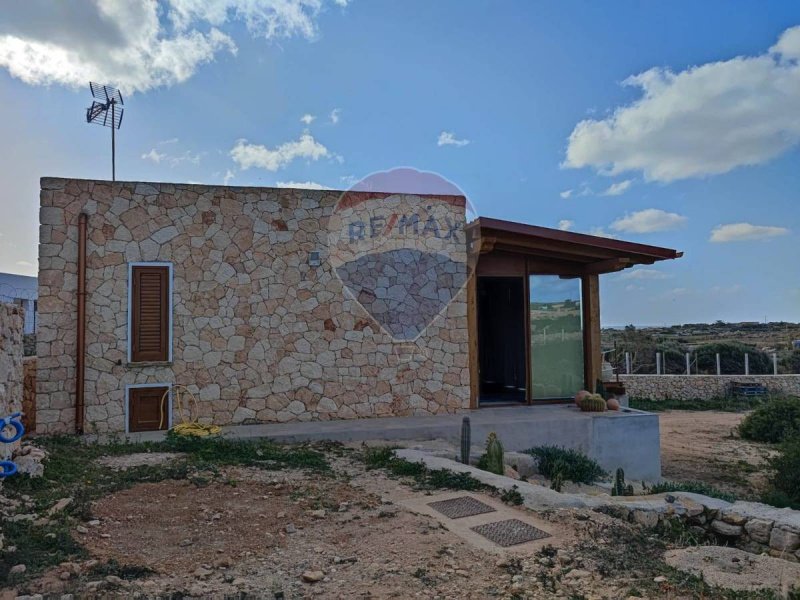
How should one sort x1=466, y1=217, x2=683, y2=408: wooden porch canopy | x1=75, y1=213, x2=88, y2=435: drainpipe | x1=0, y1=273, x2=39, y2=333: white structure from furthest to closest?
1. x1=0, y1=273, x2=39, y2=333: white structure
2. x1=466, y1=217, x2=683, y2=408: wooden porch canopy
3. x1=75, y1=213, x2=88, y2=435: drainpipe

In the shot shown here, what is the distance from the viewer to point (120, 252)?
848 centimetres

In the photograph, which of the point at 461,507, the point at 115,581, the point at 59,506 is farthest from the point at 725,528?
the point at 59,506

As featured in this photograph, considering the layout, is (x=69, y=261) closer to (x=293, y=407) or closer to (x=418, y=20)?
(x=293, y=407)

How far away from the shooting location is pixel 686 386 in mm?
20016

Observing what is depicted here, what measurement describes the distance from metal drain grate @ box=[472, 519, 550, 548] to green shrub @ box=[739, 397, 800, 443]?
10.9 metres

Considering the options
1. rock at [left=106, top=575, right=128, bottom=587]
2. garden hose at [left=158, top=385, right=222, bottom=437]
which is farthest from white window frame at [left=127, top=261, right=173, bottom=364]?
rock at [left=106, top=575, right=128, bottom=587]

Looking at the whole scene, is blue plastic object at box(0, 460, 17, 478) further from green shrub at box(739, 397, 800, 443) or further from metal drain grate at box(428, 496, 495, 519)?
green shrub at box(739, 397, 800, 443)

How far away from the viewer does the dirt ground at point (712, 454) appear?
29.8 feet

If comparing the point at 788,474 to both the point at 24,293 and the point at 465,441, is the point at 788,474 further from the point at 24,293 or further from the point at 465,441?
the point at 24,293

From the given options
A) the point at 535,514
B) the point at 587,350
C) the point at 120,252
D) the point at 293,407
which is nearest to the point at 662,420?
the point at 587,350

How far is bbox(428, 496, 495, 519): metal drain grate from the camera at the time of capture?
464 centimetres

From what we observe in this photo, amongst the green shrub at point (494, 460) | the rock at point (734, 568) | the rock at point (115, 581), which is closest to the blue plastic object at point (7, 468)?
the rock at point (115, 581)

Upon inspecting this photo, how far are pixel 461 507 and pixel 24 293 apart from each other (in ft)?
69.7

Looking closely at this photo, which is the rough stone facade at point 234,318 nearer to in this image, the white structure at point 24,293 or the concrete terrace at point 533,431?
the concrete terrace at point 533,431
